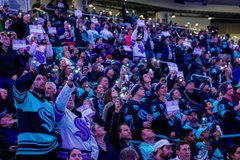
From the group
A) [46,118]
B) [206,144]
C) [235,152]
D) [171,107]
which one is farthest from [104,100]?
Answer: [46,118]

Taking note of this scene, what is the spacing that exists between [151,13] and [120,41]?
46.8ft

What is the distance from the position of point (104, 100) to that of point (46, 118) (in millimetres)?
2137

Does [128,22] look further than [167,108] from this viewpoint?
Yes

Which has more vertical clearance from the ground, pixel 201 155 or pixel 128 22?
pixel 128 22

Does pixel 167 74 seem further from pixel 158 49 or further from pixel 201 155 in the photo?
pixel 201 155

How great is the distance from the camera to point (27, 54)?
334 inches

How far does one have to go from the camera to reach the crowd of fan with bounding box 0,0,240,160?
4.53m

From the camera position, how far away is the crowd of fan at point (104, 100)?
4.53m

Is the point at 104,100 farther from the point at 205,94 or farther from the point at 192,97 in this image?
the point at 205,94

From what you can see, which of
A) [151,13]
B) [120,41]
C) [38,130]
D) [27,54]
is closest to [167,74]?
[120,41]

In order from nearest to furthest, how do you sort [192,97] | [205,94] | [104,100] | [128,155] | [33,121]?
1. [33,121]
2. [128,155]
3. [104,100]
4. [192,97]
5. [205,94]

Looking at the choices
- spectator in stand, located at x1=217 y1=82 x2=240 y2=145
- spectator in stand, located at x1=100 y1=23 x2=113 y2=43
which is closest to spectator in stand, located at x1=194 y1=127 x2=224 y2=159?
spectator in stand, located at x1=217 y1=82 x2=240 y2=145

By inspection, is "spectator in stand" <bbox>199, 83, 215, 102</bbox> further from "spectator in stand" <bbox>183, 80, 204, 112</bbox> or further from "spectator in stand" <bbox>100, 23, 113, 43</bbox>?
"spectator in stand" <bbox>100, 23, 113, 43</bbox>

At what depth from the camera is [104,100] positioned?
6.57m
